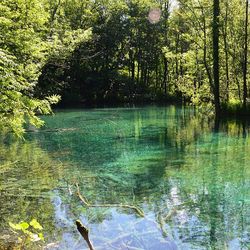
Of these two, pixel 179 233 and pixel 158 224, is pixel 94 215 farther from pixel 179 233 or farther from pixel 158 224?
pixel 179 233

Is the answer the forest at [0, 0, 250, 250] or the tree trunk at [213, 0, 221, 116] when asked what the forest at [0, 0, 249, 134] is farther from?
the tree trunk at [213, 0, 221, 116]

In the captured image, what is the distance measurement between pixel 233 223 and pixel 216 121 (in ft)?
55.6

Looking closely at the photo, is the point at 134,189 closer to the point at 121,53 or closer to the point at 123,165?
the point at 123,165

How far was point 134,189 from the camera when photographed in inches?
372

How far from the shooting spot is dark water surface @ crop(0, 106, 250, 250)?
6588 millimetres

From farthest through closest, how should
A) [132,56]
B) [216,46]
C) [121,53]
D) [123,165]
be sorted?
[132,56], [121,53], [216,46], [123,165]

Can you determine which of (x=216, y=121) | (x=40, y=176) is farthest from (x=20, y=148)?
(x=216, y=121)

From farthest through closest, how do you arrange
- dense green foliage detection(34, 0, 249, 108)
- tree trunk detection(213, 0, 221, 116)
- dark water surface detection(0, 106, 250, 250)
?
dense green foliage detection(34, 0, 249, 108) → tree trunk detection(213, 0, 221, 116) → dark water surface detection(0, 106, 250, 250)

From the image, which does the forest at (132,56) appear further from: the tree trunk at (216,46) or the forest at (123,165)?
the tree trunk at (216,46)

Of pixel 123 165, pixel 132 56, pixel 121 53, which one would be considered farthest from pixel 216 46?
pixel 132 56

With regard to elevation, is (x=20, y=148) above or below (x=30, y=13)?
below

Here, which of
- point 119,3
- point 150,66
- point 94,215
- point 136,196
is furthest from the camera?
point 150,66

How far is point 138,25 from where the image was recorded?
48719mm

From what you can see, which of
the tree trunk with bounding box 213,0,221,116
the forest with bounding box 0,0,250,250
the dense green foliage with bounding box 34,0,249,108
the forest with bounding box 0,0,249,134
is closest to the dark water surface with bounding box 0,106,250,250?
the forest with bounding box 0,0,250,250
